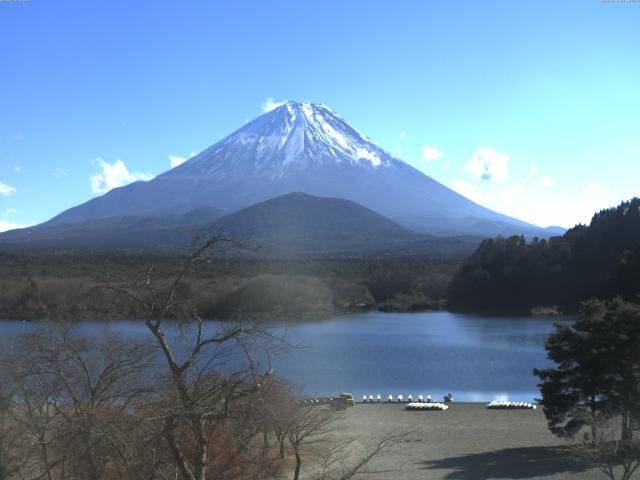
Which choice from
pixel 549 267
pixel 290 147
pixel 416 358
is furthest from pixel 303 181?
pixel 416 358

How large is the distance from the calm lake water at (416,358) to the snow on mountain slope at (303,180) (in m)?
65.2

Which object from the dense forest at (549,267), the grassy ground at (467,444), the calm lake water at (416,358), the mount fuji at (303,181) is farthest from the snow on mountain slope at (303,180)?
the grassy ground at (467,444)

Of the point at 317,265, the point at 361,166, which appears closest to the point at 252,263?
the point at 317,265

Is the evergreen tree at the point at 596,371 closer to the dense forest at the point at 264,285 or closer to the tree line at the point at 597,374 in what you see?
the tree line at the point at 597,374

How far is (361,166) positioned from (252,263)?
6608cm

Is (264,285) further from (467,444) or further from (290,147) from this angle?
(290,147)

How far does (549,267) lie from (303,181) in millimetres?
65348

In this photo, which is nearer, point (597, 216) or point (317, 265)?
point (597, 216)

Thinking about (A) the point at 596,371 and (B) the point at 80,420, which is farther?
(A) the point at 596,371

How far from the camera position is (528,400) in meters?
16.5

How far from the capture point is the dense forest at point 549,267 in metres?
39.0

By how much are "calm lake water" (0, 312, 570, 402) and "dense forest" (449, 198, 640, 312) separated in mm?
6543

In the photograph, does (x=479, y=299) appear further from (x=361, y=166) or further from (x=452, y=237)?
(x=361, y=166)

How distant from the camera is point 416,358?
22922mm
